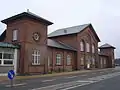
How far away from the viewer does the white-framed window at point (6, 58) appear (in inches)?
1064

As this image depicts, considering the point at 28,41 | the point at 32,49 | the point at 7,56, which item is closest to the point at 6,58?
the point at 7,56

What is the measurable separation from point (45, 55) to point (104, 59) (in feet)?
118

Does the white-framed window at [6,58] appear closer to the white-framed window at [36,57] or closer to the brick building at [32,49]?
the brick building at [32,49]

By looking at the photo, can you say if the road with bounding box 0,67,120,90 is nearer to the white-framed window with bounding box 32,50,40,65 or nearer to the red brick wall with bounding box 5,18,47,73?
the red brick wall with bounding box 5,18,47,73

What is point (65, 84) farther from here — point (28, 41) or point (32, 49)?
point (32, 49)

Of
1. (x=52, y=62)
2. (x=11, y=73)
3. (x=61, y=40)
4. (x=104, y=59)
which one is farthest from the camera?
(x=104, y=59)

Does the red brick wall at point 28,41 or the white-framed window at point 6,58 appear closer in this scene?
the white-framed window at point 6,58

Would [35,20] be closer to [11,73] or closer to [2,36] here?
[2,36]

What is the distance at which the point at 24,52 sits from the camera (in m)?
29.2

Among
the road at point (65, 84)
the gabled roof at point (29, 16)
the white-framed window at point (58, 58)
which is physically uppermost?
the gabled roof at point (29, 16)

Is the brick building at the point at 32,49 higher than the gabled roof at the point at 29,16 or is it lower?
lower

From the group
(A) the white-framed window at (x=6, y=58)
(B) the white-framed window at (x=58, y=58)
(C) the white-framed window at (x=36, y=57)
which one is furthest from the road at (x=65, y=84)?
(B) the white-framed window at (x=58, y=58)

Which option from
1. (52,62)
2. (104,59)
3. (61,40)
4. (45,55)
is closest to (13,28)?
(45,55)

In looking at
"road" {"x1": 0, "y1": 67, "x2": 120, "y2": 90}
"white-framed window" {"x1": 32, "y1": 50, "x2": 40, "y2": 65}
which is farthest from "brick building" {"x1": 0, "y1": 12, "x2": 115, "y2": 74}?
"road" {"x1": 0, "y1": 67, "x2": 120, "y2": 90}
